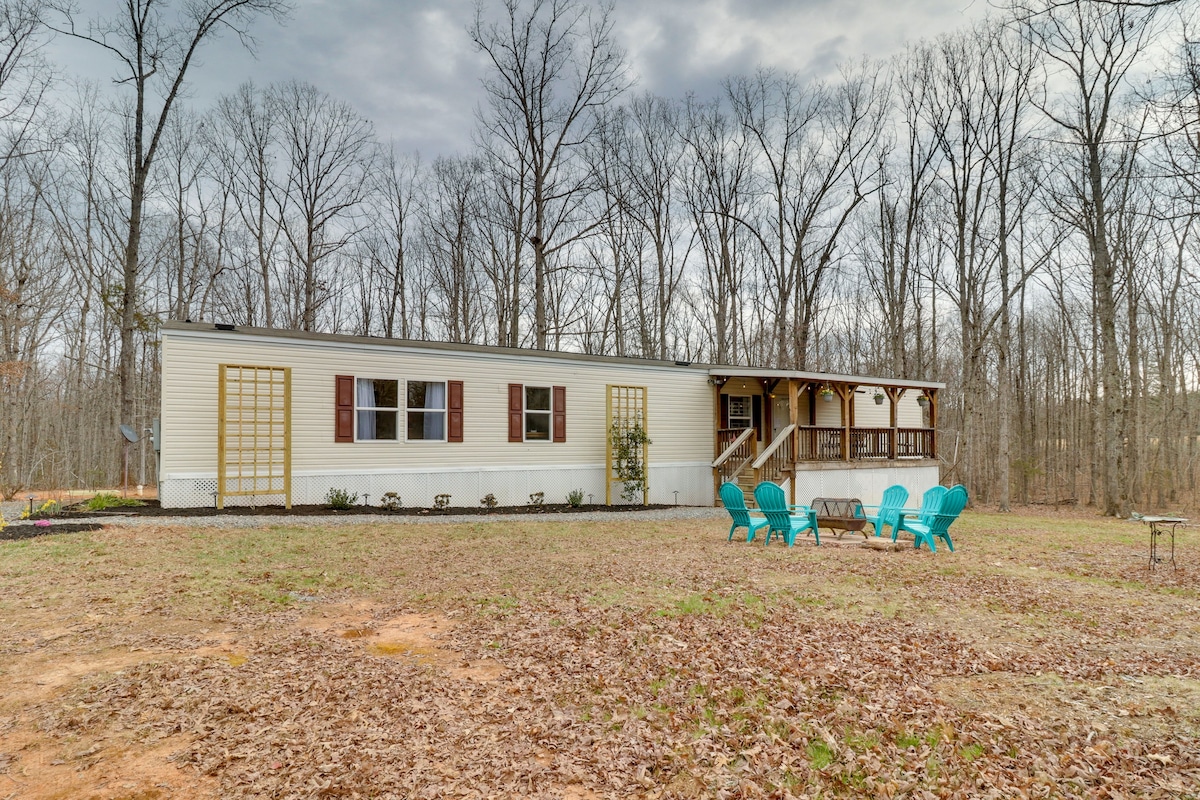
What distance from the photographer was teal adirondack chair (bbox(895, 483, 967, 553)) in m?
8.98

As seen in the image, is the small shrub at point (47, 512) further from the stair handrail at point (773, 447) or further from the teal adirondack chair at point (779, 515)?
the stair handrail at point (773, 447)

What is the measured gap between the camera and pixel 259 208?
2314 centimetres

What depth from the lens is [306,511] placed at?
1133 cm

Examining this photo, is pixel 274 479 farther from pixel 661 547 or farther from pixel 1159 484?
pixel 1159 484

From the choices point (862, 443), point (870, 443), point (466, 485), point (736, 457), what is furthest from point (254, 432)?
point (870, 443)

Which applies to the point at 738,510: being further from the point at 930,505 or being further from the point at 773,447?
the point at 773,447

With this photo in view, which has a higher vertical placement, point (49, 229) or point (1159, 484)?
point (49, 229)

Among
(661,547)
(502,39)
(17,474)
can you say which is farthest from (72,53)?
(661,547)

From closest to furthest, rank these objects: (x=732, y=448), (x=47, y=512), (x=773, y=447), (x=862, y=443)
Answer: (x=47, y=512)
(x=773, y=447)
(x=732, y=448)
(x=862, y=443)

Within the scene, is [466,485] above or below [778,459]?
below

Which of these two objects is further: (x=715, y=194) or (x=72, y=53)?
(x=715, y=194)

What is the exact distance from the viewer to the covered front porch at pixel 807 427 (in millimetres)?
15039

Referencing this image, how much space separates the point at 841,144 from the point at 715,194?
473 centimetres

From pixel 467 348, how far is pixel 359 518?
4.16m
